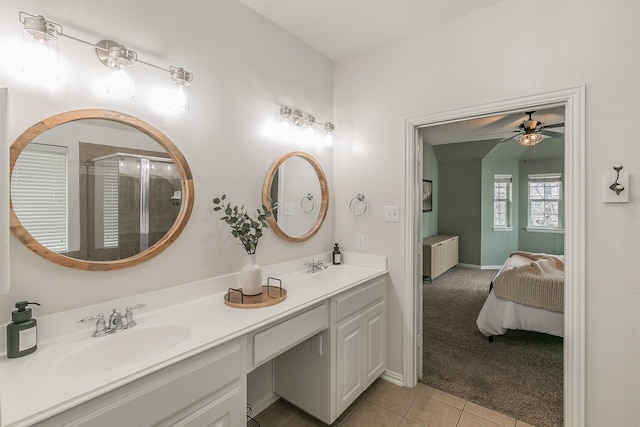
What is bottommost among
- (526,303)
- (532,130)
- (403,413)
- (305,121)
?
(403,413)

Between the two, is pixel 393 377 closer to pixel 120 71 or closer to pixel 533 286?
pixel 533 286

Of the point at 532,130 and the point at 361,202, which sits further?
the point at 532,130

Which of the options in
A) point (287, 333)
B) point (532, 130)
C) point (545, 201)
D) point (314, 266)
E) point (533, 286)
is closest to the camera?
point (287, 333)

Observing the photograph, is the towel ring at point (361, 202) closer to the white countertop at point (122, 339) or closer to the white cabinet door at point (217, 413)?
the white countertop at point (122, 339)

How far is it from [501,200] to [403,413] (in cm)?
561

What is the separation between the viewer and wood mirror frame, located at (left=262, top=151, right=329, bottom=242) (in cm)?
207

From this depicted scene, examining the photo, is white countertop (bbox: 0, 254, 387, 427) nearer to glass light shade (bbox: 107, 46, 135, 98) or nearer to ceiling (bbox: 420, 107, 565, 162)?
glass light shade (bbox: 107, 46, 135, 98)

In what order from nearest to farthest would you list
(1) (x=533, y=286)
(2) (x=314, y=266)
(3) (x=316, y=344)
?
1. (3) (x=316, y=344)
2. (2) (x=314, y=266)
3. (1) (x=533, y=286)

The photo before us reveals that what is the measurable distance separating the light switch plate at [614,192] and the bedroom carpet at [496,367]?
1.42m

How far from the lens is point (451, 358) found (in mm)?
2680

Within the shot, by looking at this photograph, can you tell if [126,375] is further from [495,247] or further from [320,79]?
[495,247]

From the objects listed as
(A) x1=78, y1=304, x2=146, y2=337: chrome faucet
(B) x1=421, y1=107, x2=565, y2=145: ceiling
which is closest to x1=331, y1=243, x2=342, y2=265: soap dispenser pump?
(A) x1=78, y1=304, x2=146, y2=337: chrome faucet

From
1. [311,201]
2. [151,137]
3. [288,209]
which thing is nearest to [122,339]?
[151,137]

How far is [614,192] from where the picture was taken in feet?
5.20
